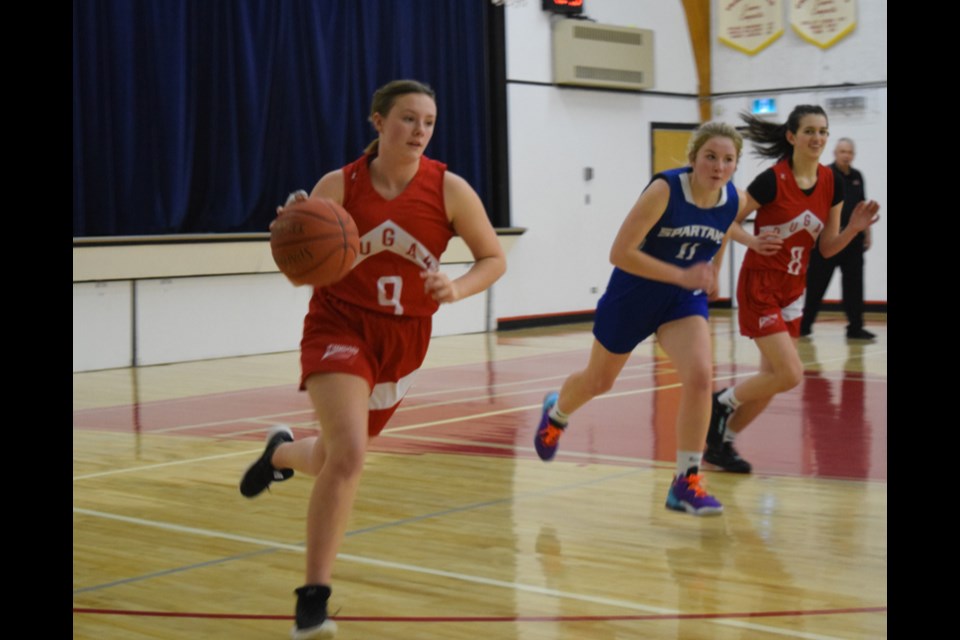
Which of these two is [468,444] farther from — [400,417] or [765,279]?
[765,279]

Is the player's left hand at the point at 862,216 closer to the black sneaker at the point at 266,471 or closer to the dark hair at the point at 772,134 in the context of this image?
the dark hair at the point at 772,134

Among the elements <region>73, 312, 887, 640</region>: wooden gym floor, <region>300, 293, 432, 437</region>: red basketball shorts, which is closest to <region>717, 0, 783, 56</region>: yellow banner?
<region>73, 312, 887, 640</region>: wooden gym floor

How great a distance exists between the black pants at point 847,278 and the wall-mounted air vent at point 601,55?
3.62 m

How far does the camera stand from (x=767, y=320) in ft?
19.0

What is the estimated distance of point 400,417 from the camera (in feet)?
25.8

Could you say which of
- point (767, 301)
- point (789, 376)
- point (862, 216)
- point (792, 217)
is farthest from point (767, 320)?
point (862, 216)

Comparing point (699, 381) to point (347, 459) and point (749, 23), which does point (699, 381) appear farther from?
point (749, 23)

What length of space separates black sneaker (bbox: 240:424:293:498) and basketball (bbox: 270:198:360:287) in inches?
43.2

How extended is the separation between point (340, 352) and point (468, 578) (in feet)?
2.97

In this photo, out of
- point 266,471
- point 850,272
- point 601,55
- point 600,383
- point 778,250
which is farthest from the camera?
point 601,55

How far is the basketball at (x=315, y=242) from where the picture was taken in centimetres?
358

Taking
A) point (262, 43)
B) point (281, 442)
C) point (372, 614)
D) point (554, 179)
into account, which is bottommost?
point (372, 614)
